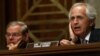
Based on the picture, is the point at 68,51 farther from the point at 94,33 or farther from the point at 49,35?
the point at 49,35

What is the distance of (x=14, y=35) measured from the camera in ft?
19.0

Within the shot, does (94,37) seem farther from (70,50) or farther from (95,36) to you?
(70,50)

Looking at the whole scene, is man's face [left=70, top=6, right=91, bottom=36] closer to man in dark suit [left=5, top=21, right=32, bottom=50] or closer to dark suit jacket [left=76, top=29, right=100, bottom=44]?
dark suit jacket [left=76, top=29, right=100, bottom=44]

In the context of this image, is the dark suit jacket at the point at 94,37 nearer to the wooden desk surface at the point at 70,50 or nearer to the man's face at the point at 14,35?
the wooden desk surface at the point at 70,50

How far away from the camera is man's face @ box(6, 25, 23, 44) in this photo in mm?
5684

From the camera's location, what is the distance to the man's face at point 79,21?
499 centimetres

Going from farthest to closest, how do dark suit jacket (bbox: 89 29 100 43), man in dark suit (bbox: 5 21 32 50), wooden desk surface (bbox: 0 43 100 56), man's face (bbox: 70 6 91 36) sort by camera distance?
1. man in dark suit (bbox: 5 21 32 50)
2. man's face (bbox: 70 6 91 36)
3. dark suit jacket (bbox: 89 29 100 43)
4. wooden desk surface (bbox: 0 43 100 56)

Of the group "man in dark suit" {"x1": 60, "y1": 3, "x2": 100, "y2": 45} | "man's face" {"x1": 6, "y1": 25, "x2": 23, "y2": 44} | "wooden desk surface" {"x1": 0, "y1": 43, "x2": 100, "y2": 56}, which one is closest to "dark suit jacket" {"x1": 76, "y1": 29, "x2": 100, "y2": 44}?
"man in dark suit" {"x1": 60, "y1": 3, "x2": 100, "y2": 45}

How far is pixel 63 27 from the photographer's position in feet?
25.1

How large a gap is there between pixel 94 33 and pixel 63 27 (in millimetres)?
2692

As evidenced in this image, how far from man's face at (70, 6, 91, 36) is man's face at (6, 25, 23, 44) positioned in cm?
89

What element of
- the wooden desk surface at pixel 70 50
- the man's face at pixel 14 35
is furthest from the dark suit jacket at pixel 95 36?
the man's face at pixel 14 35

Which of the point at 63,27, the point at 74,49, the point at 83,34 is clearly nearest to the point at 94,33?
the point at 83,34

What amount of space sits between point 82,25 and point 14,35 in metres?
1.07
